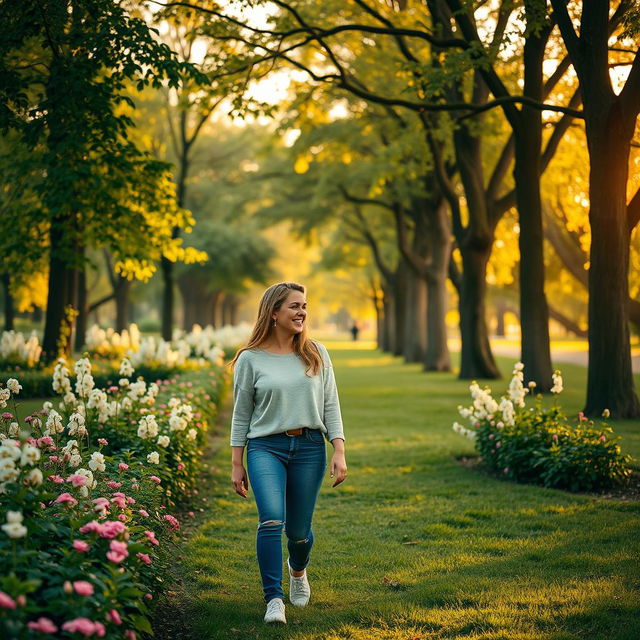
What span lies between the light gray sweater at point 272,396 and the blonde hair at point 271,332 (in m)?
0.04

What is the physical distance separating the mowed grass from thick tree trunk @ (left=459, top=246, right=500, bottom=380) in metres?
10.8

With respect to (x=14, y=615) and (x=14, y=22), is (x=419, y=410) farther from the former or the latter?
(x=14, y=615)

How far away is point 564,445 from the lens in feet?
26.6

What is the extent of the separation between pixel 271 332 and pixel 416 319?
2701 centimetres

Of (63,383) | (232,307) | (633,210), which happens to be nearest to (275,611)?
(63,383)

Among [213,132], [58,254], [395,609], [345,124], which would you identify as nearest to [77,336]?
[345,124]

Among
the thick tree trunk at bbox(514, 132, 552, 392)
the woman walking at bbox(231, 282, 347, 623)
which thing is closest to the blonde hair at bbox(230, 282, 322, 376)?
the woman walking at bbox(231, 282, 347, 623)

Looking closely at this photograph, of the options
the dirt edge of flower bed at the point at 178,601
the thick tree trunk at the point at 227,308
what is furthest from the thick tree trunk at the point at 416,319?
the thick tree trunk at the point at 227,308

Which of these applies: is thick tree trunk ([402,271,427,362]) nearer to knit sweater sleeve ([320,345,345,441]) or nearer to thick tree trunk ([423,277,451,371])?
thick tree trunk ([423,277,451,371])

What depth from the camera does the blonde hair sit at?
4.71 m

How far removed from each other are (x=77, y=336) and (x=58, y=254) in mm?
17283

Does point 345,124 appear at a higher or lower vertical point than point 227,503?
higher

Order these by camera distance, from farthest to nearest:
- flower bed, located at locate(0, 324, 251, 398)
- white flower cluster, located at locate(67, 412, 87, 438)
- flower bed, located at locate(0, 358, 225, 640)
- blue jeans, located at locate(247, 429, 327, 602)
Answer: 1. flower bed, located at locate(0, 324, 251, 398)
2. white flower cluster, located at locate(67, 412, 87, 438)
3. blue jeans, located at locate(247, 429, 327, 602)
4. flower bed, located at locate(0, 358, 225, 640)

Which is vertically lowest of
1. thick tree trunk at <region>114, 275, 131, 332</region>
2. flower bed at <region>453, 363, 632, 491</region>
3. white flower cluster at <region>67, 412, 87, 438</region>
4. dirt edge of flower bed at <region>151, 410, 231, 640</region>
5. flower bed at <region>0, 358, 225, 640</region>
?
dirt edge of flower bed at <region>151, 410, 231, 640</region>
